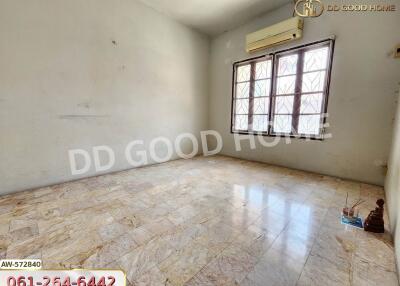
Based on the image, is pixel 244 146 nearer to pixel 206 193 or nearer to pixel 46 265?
pixel 206 193

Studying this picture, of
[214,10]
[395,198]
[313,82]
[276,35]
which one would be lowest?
[395,198]

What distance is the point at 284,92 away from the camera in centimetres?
375

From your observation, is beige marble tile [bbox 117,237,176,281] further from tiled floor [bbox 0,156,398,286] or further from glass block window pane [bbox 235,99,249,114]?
glass block window pane [bbox 235,99,249,114]

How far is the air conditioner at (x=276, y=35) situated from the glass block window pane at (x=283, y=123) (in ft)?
4.90

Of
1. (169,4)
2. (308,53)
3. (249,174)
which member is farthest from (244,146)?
(169,4)

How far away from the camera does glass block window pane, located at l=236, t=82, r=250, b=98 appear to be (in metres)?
4.44

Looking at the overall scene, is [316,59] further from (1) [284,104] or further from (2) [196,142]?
(2) [196,142]

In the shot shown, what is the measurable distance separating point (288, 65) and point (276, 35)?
63 centimetres

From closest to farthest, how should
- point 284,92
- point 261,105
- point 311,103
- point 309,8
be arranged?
point 309,8
point 311,103
point 284,92
point 261,105

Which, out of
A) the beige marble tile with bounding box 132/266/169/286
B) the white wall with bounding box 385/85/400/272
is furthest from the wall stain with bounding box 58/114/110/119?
the white wall with bounding box 385/85/400/272

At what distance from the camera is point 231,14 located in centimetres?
388

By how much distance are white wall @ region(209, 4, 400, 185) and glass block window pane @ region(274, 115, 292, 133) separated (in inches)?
12.8

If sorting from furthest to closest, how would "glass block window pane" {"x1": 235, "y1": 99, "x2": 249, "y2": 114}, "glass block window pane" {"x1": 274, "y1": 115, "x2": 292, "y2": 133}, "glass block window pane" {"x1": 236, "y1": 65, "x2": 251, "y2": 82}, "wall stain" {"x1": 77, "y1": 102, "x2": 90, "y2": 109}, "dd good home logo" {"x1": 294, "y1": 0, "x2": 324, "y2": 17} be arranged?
"glass block window pane" {"x1": 235, "y1": 99, "x2": 249, "y2": 114} < "glass block window pane" {"x1": 236, "y1": 65, "x2": 251, "y2": 82} < "glass block window pane" {"x1": 274, "y1": 115, "x2": 292, "y2": 133} < "dd good home logo" {"x1": 294, "y1": 0, "x2": 324, "y2": 17} < "wall stain" {"x1": 77, "y1": 102, "x2": 90, "y2": 109}

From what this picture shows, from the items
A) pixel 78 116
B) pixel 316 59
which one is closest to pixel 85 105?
pixel 78 116
